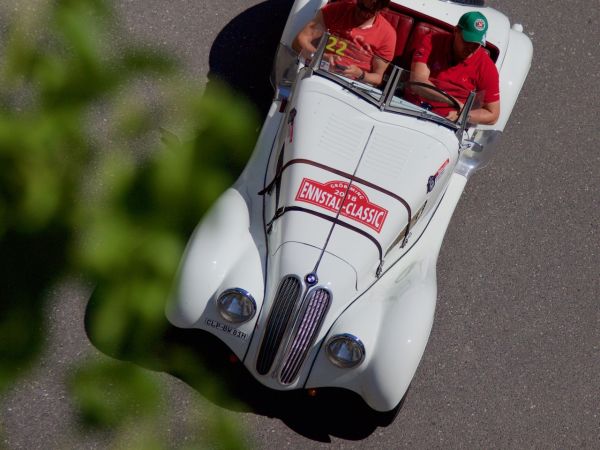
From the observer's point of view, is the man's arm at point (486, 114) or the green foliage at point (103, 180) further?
the man's arm at point (486, 114)

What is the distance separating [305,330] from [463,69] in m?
2.19

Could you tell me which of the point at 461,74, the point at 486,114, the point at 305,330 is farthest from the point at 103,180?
the point at 486,114

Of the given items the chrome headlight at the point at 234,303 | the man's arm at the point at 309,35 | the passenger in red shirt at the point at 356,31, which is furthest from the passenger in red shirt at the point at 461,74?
the chrome headlight at the point at 234,303

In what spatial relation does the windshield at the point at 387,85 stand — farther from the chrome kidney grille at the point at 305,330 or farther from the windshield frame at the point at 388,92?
the chrome kidney grille at the point at 305,330

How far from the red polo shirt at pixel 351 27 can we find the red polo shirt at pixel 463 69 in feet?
0.82

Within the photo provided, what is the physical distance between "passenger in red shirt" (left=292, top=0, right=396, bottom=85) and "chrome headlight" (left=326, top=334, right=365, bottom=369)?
1.83m

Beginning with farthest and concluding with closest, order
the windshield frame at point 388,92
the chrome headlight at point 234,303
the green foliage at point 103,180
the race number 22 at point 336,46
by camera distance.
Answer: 1. the race number 22 at point 336,46
2. the windshield frame at point 388,92
3. the green foliage at point 103,180
4. the chrome headlight at point 234,303

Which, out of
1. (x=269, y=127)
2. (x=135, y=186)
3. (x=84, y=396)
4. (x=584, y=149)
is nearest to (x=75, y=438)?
(x=84, y=396)

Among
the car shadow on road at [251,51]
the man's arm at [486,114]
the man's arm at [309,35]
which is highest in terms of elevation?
the man's arm at [309,35]

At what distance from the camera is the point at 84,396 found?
17.8 feet

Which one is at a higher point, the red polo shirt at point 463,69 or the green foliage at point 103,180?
the red polo shirt at point 463,69

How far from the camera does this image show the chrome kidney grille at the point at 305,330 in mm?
5234

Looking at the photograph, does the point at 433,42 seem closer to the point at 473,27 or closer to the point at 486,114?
the point at 473,27

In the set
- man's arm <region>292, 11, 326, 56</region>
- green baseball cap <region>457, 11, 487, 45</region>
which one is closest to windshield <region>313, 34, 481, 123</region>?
man's arm <region>292, 11, 326, 56</region>
